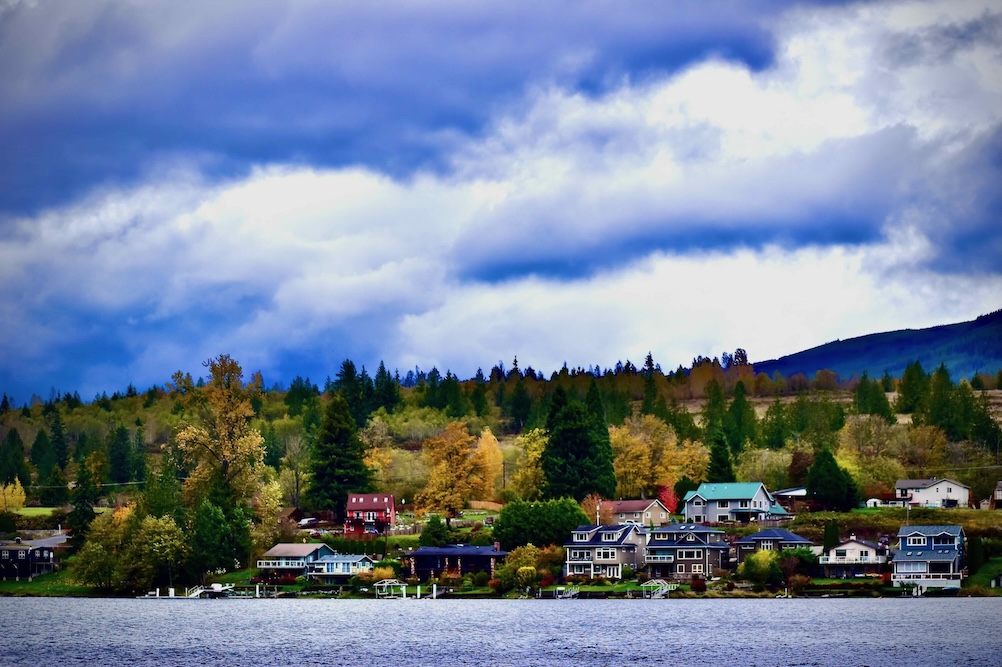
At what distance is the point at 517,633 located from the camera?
83.0 meters

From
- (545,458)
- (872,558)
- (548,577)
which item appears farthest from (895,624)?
(545,458)

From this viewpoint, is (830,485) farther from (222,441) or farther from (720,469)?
(222,441)

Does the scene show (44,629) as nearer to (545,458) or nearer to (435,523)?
(435,523)

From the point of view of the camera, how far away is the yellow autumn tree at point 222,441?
131625mm

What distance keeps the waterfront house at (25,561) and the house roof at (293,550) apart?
27.6m

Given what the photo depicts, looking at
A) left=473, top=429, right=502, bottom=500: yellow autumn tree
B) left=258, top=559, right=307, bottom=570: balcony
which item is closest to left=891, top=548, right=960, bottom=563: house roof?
left=473, top=429, right=502, bottom=500: yellow autumn tree

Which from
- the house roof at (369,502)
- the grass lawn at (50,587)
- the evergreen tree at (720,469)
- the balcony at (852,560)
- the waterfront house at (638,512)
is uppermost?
the evergreen tree at (720,469)

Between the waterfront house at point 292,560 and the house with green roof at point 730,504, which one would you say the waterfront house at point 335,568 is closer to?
the waterfront house at point 292,560

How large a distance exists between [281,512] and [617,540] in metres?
39.6

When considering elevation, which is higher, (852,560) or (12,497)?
(12,497)

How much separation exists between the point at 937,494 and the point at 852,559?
31.6 meters

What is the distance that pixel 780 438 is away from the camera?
178 m

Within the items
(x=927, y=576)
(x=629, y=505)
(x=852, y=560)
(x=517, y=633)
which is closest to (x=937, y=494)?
(x=852, y=560)

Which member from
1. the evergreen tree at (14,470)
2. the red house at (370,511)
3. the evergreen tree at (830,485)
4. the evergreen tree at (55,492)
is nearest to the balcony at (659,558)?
the evergreen tree at (830,485)
